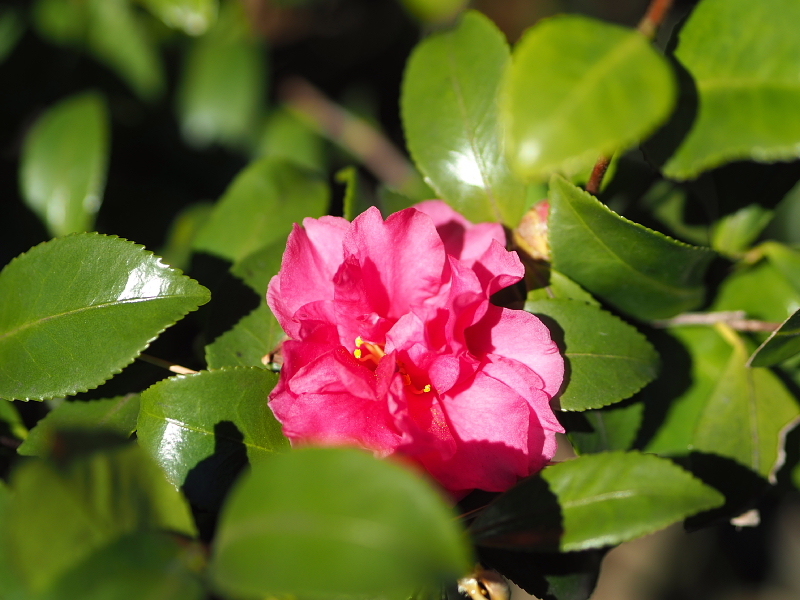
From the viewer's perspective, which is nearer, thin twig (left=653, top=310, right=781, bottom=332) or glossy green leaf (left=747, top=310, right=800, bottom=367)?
glossy green leaf (left=747, top=310, right=800, bottom=367)

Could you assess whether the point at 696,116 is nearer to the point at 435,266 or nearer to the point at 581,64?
the point at 581,64

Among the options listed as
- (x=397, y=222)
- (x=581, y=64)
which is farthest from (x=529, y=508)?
(x=581, y=64)

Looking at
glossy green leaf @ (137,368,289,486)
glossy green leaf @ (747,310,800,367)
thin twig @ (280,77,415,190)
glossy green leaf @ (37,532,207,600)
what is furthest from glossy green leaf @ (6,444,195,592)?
thin twig @ (280,77,415,190)

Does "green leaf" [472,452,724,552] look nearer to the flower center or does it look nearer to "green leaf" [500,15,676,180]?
the flower center

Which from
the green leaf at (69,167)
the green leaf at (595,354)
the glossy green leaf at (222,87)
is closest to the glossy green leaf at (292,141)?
the glossy green leaf at (222,87)

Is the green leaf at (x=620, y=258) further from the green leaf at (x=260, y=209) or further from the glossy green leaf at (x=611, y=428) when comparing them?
the green leaf at (x=260, y=209)

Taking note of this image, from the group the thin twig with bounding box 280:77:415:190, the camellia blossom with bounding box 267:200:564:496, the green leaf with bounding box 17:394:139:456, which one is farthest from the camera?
the thin twig with bounding box 280:77:415:190
